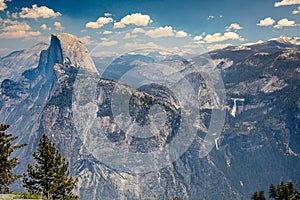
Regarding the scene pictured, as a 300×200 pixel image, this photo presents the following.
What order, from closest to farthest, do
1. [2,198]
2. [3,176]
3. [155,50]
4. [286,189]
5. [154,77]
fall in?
[2,198] < [3,176] < [155,50] < [286,189] < [154,77]

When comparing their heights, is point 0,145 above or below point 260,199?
above

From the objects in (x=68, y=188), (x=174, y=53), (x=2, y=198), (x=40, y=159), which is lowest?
(x=68, y=188)

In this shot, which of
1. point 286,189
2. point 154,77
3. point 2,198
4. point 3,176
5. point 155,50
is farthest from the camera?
point 154,77

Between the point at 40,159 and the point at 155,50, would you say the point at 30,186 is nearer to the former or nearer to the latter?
the point at 40,159

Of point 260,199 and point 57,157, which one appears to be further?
point 260,199

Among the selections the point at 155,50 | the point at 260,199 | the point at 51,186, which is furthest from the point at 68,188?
the point at 260,199

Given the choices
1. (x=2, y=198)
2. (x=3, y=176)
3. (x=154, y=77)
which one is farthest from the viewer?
(x=154, y=77)

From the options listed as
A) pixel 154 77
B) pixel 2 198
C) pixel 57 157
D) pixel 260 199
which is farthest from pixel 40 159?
pixel 154 77

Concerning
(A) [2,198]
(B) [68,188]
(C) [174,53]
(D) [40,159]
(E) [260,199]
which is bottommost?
(E) [260,199]

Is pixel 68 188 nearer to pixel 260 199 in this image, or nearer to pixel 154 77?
pixel 260 199
